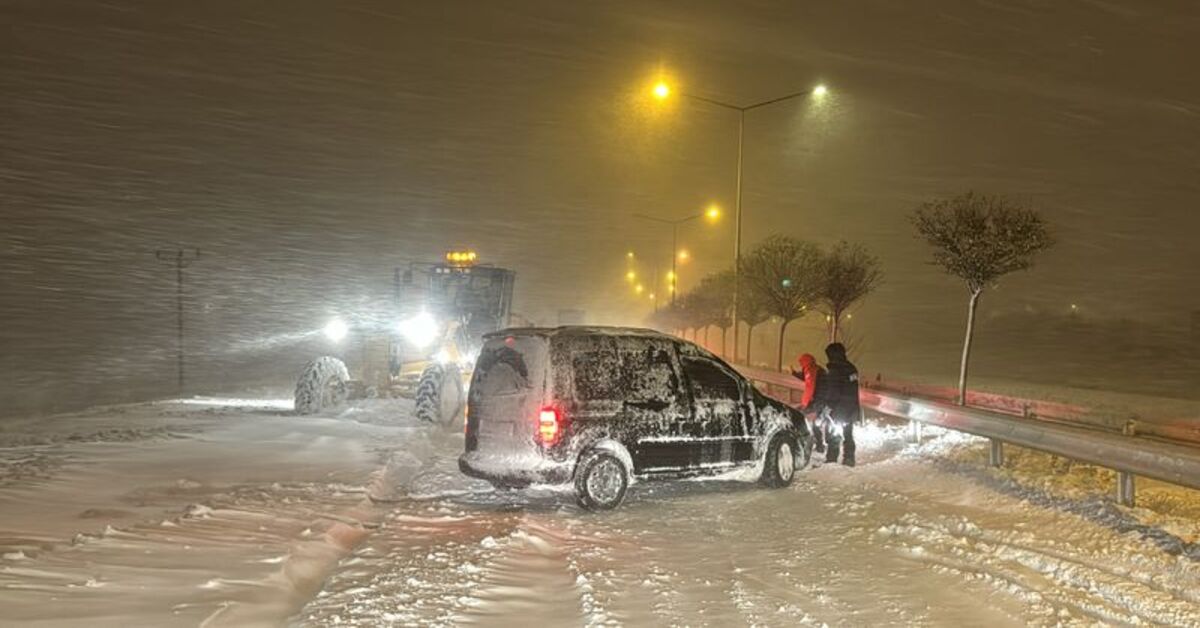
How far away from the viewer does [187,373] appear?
5722cm

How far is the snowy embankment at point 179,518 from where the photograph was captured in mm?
5379

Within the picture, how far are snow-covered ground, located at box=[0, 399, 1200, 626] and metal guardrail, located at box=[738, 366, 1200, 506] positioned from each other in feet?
1.35

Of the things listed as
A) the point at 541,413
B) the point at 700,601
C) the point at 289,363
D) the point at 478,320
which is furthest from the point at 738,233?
the point at 289,363

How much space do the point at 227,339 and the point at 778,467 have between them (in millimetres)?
86931

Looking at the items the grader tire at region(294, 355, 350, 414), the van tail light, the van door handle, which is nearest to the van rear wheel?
the van tail light

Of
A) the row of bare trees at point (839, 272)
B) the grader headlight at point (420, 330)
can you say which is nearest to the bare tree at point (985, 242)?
the row of bare trees at point (839, 272)

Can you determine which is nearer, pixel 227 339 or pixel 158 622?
pixel 158 622

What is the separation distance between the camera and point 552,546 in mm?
7598

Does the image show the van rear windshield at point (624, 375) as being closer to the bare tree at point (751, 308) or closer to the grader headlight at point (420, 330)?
the grader headlight at point (420, 330)

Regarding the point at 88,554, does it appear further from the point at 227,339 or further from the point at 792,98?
the point at 227,339

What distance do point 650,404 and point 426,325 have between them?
34.5ft

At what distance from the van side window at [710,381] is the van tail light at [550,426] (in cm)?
179

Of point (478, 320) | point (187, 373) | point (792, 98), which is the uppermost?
point (792, 98)

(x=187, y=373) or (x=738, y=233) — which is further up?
(x=738, y=233)
